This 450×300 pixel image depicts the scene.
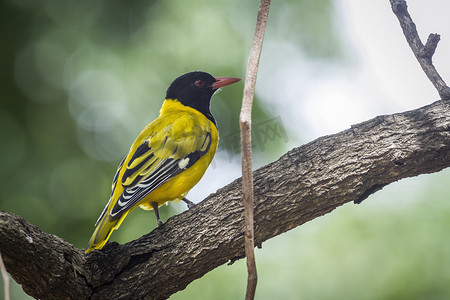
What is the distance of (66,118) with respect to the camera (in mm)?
6922

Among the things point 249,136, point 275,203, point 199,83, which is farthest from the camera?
point 199,83

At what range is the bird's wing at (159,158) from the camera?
3282 millimetres

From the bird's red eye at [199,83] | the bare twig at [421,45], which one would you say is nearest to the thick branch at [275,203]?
the bare twig at [421,45]

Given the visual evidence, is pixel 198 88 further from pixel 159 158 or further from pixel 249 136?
pixel 249 136

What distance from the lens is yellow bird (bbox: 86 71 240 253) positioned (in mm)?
3211

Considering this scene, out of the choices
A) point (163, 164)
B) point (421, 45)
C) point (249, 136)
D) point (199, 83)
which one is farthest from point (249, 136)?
point (199, 83)

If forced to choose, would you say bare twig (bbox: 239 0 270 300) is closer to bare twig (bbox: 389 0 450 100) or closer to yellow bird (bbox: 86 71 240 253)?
yellow bird (bbox: 86 71 240 253)

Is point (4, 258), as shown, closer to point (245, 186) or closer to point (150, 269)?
point (150, 269)

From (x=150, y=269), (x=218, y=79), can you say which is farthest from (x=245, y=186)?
(x=218, y=79)

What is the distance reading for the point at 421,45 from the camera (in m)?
3.40

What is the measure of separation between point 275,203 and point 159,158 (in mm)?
938

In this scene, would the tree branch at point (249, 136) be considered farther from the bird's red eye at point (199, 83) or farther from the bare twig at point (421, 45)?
the bird's red eye at point (199, 83)

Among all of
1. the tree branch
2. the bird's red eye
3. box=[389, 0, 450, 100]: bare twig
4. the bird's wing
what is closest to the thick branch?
box=[389, 0, 450, 100]: bare twig

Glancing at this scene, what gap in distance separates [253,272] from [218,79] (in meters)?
2.44
